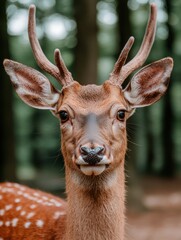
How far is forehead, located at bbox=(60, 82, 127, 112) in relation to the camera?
423 centimetres

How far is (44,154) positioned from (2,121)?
1341 centimetres

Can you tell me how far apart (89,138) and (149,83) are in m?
1.14

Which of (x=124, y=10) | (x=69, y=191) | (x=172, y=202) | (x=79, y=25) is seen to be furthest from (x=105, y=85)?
(x=172, y=202)

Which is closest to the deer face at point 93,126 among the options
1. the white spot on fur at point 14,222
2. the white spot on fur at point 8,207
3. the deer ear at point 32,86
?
the deer ear at point 32,86

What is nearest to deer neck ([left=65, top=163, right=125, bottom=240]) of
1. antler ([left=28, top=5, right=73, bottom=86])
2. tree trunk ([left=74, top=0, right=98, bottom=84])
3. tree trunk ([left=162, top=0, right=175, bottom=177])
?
antler ([left=28, top=5, right=73, bottom=86])

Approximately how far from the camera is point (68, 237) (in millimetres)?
4320

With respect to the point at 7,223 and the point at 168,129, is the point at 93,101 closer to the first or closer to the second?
the point at 7,223

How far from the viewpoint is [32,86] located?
4.79 metres

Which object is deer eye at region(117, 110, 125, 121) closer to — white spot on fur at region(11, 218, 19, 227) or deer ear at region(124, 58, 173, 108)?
deer ear at region(124, 58, 173, 108)

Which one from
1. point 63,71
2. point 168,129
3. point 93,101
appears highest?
point 63,71

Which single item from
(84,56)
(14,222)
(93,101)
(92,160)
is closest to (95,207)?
(92,160)

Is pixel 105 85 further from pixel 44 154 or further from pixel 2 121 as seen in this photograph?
pixel 44 154

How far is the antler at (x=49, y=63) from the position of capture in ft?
14.9

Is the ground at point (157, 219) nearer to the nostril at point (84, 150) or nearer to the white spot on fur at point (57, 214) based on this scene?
the white spot on fur at point (57, 214)
